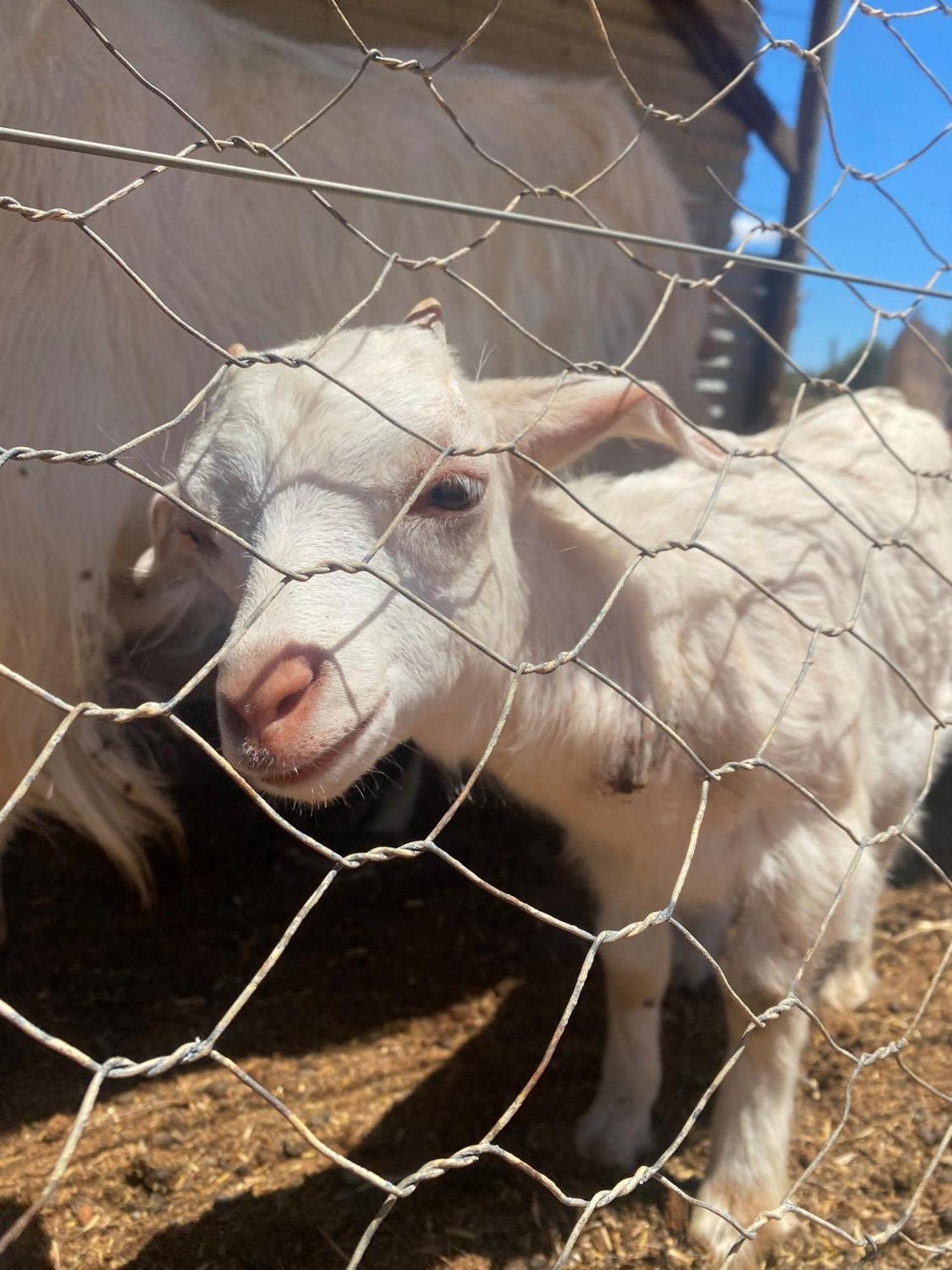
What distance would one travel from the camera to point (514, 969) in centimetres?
296

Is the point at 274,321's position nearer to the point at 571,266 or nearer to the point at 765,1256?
the point at 571,266

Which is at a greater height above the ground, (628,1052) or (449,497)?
(449,497)

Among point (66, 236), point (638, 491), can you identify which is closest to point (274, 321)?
point (66, 236)

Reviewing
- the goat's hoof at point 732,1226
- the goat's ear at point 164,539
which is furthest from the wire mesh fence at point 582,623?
the goat's ear at point 164,539

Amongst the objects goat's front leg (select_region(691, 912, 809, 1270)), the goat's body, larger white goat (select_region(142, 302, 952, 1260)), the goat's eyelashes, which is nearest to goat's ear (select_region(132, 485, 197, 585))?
larger white goat (select_region(142, 302, 952, 1260))

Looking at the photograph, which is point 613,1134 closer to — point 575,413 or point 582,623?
point 582,623

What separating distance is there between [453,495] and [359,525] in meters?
0.19

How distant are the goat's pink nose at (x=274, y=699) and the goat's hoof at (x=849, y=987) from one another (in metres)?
2.08

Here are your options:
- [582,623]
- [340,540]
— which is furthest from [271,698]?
[582,623]

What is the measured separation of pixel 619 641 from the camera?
1.89 metres

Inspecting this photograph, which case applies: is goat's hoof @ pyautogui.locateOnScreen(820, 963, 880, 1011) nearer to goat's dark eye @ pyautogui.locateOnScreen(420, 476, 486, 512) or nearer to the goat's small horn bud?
goat's dark eye @ pyautogui.locateOnScreen(420, 476, 486, 512)

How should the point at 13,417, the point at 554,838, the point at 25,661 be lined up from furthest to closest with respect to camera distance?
1. the point at 554,838
2. the point at 25,661
3. the point at 13,417

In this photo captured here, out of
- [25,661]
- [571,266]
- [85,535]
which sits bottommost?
[25,661]

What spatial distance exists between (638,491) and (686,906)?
90 cm
